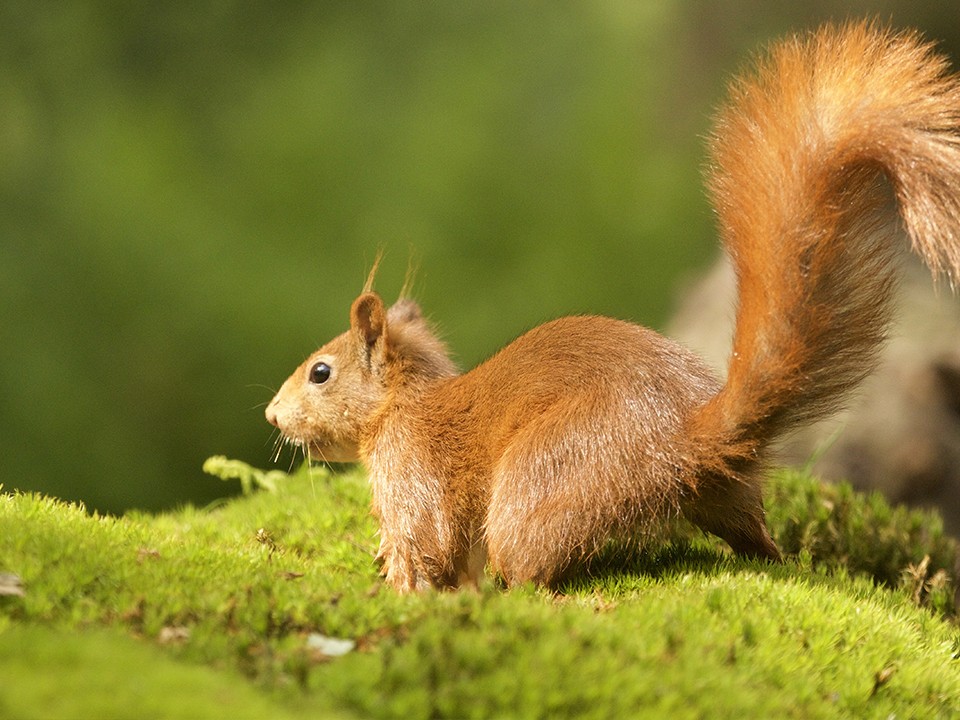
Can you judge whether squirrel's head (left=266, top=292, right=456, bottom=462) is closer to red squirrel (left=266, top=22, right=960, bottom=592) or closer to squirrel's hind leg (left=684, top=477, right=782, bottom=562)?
red squirrel (left=266, top=22, right=960, bottom=592)

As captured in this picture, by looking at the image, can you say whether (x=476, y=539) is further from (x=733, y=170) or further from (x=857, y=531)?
(x=857, y=531)

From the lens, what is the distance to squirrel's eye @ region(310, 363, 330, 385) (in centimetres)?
429

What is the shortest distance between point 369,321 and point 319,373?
35 cm

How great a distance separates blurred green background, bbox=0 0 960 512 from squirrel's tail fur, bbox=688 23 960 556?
4.10 m

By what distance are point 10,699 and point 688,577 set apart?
211 cm

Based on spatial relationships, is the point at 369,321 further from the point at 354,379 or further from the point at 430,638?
the point at 430,638

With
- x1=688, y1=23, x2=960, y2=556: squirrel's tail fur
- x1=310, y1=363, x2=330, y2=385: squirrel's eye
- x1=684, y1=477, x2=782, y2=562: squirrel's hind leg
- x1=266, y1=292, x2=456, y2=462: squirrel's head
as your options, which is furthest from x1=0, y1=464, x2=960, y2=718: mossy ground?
x1=310, y1=363, x2=330, y2=385: squirrel's eye

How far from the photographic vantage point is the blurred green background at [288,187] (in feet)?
24.6

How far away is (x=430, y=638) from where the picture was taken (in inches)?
93.7

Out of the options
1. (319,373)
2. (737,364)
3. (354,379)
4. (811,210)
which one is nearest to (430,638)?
(737,364)

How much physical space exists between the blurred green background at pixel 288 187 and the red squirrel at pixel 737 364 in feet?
13.4

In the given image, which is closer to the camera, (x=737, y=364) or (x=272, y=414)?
(x=737, y=364)

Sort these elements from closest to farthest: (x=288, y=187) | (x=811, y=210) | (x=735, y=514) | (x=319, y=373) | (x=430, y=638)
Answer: (x=430, y=638) → (x=811, y=210) → (x=735, y=514) → (x=319, y=373) → (x=288, y=187)

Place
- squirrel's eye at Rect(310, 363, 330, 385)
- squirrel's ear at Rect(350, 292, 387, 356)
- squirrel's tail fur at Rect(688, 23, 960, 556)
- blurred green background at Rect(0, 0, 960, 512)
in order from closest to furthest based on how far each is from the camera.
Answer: squirrel's tail fur at Rect(688, 23, 960, 556) → squirrel's ear at Rect(350, 292, 387, 356) → squirrel's eye at Rect(310, 363, 330, 385) → blurred green background at Rect(0, 0, 960, 512)
